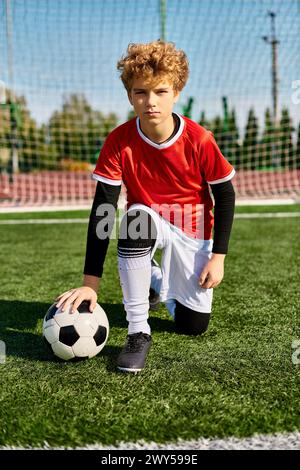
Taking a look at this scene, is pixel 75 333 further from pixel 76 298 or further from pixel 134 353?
pixel 134 353

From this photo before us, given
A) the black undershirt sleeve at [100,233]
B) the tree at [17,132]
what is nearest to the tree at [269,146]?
the tree at [17,132]

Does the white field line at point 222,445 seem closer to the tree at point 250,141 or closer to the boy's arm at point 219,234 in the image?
the boy's arm at point 219,234

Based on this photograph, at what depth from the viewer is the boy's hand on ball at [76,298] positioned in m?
2.29

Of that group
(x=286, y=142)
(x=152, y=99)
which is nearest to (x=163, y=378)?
(x=152, y=99)

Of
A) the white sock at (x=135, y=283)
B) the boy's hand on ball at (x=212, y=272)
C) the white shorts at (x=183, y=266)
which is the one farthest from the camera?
the white shorts at (x=183, y=266)

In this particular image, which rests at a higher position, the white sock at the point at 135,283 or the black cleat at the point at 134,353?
the white sock at the point at 135,283

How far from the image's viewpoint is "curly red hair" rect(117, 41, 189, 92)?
230 centimetres

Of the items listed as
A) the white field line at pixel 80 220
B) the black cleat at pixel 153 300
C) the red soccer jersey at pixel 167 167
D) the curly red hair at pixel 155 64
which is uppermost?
the curly red hair at pixel 155 64

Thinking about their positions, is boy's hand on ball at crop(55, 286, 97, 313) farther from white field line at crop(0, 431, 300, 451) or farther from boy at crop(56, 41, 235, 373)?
white field line at crop(0, 431, 300, 451)

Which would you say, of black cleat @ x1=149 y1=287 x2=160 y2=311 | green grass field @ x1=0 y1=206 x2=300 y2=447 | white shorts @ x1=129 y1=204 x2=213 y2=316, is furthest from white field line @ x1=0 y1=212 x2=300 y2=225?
white shorts @ x1=129 y1=204 x2=213 y2=316

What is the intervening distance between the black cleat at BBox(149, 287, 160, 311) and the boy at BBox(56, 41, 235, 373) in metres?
0.26

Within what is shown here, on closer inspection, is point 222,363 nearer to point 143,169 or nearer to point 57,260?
point 143,169

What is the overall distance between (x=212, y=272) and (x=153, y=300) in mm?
686
